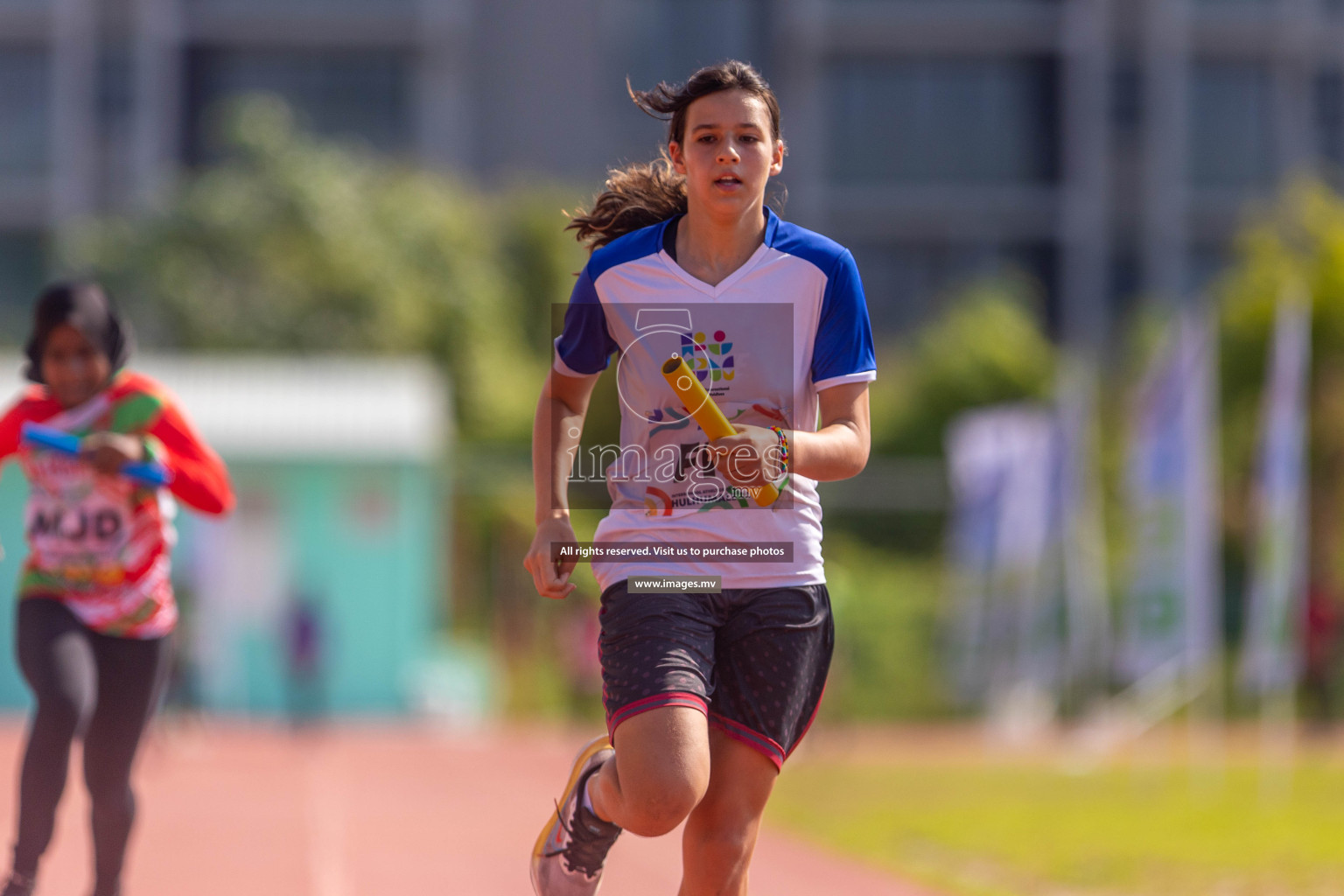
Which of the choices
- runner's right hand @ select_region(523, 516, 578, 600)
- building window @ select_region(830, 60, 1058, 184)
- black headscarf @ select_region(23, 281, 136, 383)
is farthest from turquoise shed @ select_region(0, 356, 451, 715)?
runner's right hand @ select_region(523, 516, 578, 600)

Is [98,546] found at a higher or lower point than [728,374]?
lower

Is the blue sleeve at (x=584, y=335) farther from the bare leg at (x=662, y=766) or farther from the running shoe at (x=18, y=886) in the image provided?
the running shoe at (x=18, y=886)

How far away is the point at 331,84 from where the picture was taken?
45969mm

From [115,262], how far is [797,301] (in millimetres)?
32451

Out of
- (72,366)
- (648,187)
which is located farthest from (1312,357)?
(648,187)

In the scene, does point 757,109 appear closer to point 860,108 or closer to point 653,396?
point 653,396

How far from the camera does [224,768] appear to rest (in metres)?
17.5

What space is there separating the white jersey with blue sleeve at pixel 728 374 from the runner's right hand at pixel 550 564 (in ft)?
0.28

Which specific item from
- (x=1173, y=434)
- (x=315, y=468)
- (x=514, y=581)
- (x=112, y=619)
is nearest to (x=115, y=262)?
(x=315, y=468)

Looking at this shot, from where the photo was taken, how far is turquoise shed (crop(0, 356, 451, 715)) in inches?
1024

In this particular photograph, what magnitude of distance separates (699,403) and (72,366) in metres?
2.52

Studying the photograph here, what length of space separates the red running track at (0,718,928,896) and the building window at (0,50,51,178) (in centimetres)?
2827

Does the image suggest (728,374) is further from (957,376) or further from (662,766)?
(957,376)

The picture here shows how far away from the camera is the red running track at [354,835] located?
804 cm
